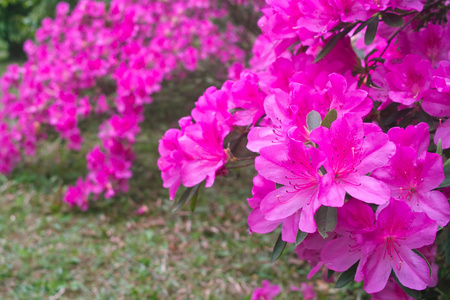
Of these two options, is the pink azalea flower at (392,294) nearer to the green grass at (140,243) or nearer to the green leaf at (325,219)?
the green leaf at (325,219)

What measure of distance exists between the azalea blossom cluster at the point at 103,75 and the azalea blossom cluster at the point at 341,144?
206 cm

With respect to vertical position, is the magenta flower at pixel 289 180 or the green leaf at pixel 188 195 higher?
the magenta flower at pixel 289 180

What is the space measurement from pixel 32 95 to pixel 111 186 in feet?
3.61

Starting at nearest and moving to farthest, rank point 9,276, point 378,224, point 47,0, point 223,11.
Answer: point 378,224, point 9,276, point 223,11, point 47,0

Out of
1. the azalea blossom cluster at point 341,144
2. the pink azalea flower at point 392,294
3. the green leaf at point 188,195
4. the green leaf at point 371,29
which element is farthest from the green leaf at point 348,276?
the green leaf at point 371,29

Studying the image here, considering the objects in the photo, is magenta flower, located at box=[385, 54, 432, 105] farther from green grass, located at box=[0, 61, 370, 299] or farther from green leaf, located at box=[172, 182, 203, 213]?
green grass, located at box=[0, 61, 370, 299]

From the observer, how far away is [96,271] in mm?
2477

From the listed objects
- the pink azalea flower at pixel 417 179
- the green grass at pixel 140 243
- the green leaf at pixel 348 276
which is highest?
the pink azalea flower at pixel 417 179

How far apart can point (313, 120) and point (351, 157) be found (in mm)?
95

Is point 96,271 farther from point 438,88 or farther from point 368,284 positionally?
point 438,88

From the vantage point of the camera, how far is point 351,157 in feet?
2.26

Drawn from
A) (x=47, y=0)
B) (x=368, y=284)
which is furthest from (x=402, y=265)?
(x=47, y=0)

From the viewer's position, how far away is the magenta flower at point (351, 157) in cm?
66

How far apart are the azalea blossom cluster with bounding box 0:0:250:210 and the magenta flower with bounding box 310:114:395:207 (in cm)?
236
